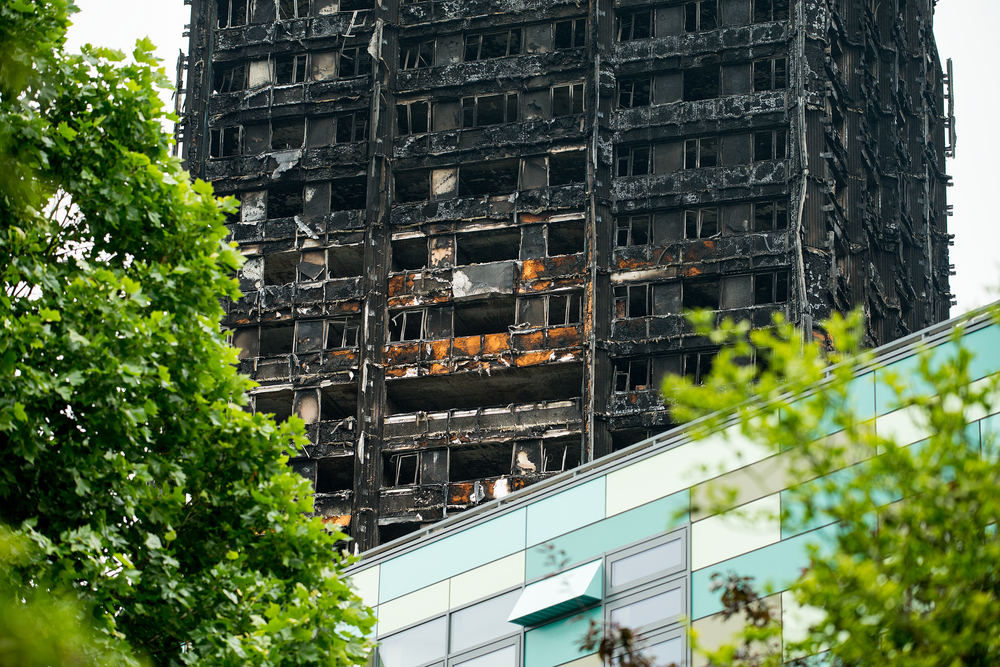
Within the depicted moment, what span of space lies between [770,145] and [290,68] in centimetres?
2194

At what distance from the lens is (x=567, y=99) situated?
63688mm

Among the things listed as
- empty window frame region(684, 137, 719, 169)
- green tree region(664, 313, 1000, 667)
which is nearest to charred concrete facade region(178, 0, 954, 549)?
empty window frame region(684, 137, 719, 169)

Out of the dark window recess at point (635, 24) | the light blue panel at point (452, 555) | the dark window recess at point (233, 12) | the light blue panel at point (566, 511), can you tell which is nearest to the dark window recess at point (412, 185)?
the dark window recess at point (635, 24)

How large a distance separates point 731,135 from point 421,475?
1863 cm

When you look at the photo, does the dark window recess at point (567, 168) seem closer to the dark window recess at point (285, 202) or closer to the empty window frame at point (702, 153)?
the empty window frame at point (702, 153)

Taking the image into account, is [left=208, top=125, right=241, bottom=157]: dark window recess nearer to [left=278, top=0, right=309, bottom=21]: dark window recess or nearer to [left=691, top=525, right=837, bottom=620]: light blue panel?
[left=278, top=0, right=309, bottom=21]: dark window recess

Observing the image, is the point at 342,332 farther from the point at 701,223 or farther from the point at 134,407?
the point at 134,407

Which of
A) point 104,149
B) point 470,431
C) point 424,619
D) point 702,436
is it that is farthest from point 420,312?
point 702,436

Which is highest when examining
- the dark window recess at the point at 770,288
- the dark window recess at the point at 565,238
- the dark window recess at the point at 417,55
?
the dark window recess at the point at 417,55

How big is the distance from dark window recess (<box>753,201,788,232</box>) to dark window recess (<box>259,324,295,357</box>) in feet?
65.6

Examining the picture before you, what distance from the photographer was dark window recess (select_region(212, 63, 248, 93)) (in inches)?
2667

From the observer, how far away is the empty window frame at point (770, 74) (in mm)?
61250

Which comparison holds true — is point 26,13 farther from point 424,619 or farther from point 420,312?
point 420,312

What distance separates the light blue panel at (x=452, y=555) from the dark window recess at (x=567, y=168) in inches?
1363
